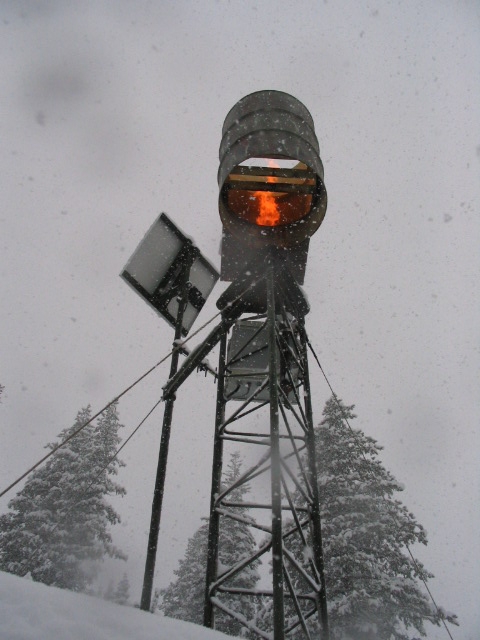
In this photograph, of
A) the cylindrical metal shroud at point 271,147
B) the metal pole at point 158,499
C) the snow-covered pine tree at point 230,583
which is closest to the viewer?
the metal pole at point 158,499

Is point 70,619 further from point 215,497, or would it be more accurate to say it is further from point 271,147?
point 271,147

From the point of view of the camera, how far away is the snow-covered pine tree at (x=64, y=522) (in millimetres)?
14641

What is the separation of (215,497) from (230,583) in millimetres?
13953

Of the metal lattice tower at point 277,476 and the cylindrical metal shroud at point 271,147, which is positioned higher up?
the cylindrical metal shroud at point 271,147

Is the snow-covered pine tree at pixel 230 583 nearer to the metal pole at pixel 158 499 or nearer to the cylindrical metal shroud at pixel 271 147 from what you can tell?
the metal pole at pixel 158 499

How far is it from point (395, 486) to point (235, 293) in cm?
980

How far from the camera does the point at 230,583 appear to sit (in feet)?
52.7

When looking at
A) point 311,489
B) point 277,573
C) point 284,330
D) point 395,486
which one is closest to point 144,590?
point 277,573

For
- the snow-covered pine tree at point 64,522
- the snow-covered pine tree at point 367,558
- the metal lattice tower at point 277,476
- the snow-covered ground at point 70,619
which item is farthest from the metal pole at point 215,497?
the snow-covered pine tree at point 64,522

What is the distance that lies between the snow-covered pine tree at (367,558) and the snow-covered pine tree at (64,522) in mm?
8456

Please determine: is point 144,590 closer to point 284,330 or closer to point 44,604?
point 44,604

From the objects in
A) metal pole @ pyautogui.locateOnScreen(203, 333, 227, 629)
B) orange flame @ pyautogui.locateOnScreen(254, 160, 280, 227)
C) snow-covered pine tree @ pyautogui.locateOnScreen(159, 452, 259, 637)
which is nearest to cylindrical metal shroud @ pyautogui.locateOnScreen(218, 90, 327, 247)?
orange flame @ pyautogui.locateOnScreen(254, 160, 280, 227)

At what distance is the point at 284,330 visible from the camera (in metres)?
6.06

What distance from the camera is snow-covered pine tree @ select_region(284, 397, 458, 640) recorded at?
1033cm
